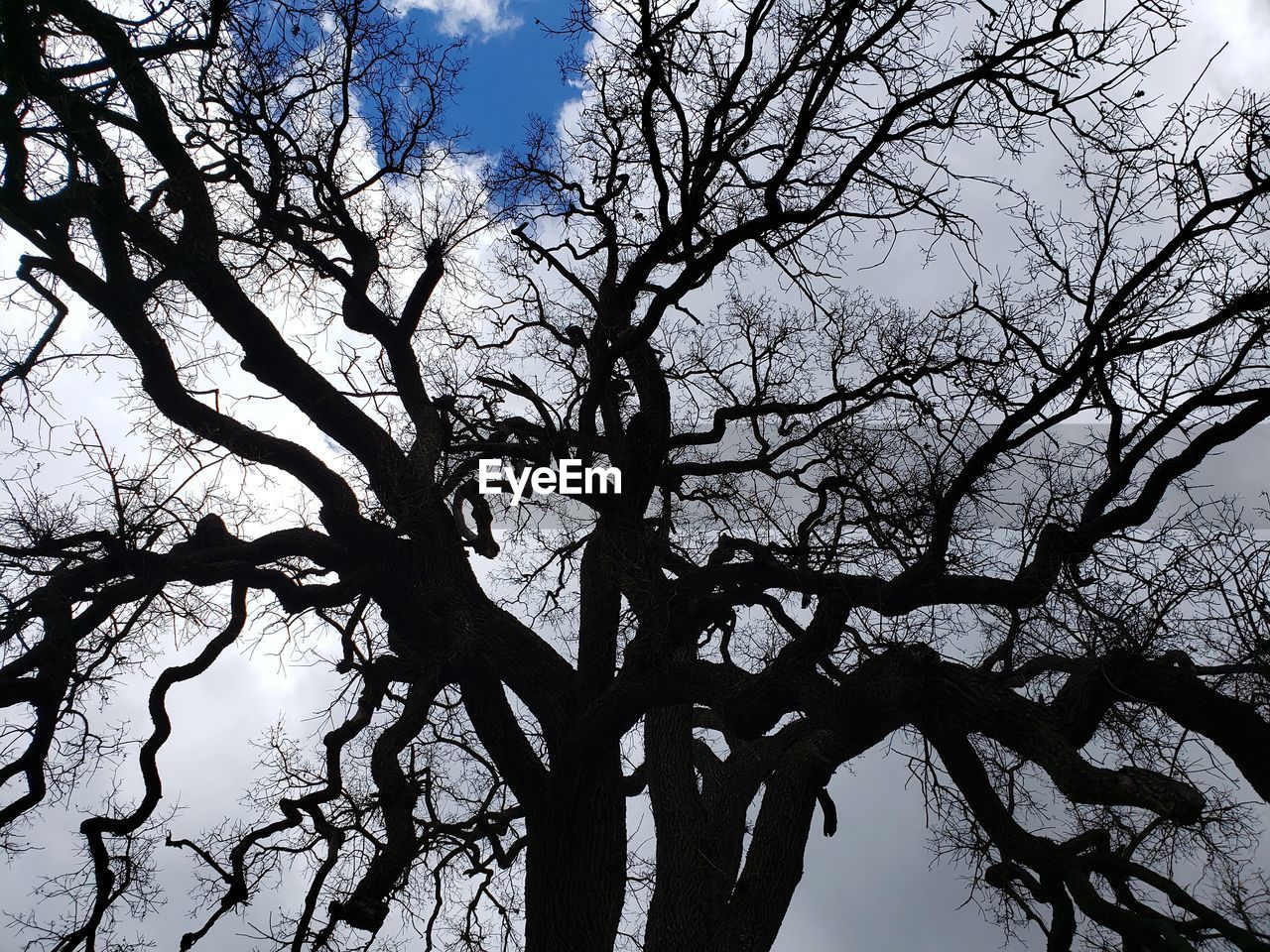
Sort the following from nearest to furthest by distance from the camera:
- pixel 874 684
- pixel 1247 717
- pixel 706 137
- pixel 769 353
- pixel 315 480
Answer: pixel 1247 717, pixel 874 684, pixel 706 137, pixel 315 480, pixel 769 353

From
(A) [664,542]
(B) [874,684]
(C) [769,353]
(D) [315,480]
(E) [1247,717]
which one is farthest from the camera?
(C) [769,353]

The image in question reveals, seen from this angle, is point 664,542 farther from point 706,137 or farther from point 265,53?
point 265,53

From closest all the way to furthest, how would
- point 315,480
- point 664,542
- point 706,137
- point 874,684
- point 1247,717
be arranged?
point 1247,717 < point 874,684 < point 706,137 < point 664,542 < point 315,480

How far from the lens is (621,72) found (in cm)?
561

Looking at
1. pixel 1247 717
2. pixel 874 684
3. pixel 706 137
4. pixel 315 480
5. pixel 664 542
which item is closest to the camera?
pixel 1247 717

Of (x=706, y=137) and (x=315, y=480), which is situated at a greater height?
(x=706, y=137)

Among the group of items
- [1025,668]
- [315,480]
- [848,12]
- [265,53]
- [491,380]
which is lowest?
[1025,668]

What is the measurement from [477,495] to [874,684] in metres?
2.58

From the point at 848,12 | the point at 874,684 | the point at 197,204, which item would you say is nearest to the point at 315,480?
the point at 197,204

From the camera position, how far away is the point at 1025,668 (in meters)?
5.72

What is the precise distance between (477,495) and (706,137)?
2.46 metres

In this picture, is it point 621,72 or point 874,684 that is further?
point 621,72

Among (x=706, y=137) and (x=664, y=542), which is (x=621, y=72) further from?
(x=664, y=542)

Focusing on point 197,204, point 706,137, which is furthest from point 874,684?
point 197,204
